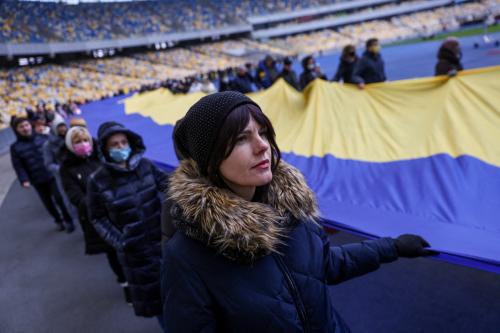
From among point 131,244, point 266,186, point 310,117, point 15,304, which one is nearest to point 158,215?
point 131,244

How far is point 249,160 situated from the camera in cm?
103

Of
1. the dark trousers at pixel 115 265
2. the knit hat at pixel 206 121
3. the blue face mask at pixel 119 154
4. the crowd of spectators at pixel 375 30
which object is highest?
the crowd of spectators at pixel 375 30

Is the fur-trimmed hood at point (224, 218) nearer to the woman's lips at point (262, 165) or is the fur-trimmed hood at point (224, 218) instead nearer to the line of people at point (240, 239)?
the line of people at point (240, 239)

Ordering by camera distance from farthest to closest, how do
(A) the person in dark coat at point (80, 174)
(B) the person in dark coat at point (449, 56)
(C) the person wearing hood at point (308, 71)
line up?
1. (C) the person wearing hood at point (308, 71)
2. (B) the person in dark coat at point (449, 56)
3. (A) the person in dark coat at point (80, 174)

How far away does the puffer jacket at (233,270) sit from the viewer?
3.17 ft

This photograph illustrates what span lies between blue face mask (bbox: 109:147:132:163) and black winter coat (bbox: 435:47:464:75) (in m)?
3.92

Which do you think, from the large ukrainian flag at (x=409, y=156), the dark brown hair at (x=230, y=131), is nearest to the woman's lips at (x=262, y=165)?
the dark brown hair at (x=230, y=131)

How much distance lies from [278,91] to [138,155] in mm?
2902

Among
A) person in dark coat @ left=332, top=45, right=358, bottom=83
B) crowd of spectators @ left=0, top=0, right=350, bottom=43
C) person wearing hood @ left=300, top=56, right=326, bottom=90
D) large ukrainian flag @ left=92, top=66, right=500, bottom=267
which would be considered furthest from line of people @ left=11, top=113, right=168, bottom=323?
crowd of spectators @ left=0, top=0, right=350, bottom=43

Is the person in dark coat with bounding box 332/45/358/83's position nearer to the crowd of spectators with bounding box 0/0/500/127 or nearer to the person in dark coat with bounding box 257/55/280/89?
the crowd of spectators with bounding box 0/0/500/127

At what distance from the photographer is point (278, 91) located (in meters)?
4.78

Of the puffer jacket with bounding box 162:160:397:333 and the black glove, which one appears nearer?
the puffer jacket with bounding box 162:160:397:333

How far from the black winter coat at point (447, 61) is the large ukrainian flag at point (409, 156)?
129 centimetres

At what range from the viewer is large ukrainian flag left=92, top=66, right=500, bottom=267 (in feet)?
6.06
